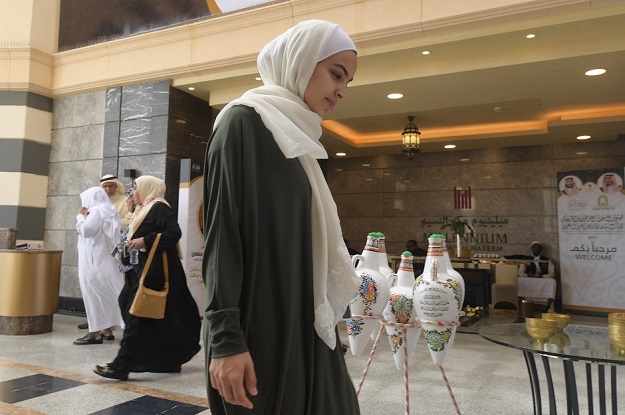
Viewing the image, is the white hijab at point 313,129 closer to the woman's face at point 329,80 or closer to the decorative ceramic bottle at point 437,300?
the woman's face at point 329,80

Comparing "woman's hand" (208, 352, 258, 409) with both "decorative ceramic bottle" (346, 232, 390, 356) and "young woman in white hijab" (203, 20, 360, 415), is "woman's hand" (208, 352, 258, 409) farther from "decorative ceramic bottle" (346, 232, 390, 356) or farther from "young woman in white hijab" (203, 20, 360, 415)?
"decorative ceramic bottle" (346, 232, 390, 356)

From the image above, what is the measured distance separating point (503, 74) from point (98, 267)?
16.2 ft

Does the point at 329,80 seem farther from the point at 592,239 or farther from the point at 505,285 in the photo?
the point at 592,239

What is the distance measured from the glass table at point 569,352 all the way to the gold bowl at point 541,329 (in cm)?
3

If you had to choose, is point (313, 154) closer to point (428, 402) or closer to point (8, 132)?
point (428, 402)

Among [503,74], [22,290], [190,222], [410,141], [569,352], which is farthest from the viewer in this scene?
[410,141]

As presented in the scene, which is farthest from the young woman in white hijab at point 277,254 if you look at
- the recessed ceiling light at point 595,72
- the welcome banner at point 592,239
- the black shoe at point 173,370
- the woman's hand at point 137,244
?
the welcome banner at point 592,239

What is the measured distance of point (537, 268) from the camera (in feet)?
29.3

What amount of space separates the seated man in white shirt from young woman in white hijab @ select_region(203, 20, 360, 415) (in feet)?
27.5

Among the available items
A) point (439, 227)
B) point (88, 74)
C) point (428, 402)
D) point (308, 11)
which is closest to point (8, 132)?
point (88, 74)

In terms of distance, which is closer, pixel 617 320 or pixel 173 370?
pixel 617 320

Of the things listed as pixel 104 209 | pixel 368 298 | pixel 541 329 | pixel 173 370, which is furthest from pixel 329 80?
pixel 104 209

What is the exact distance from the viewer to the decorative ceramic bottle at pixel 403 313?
2314 millimetres

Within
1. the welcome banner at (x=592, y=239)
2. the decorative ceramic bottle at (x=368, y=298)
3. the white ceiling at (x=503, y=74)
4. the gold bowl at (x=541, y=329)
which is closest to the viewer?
the gold bowl at (x=541, y=329)
